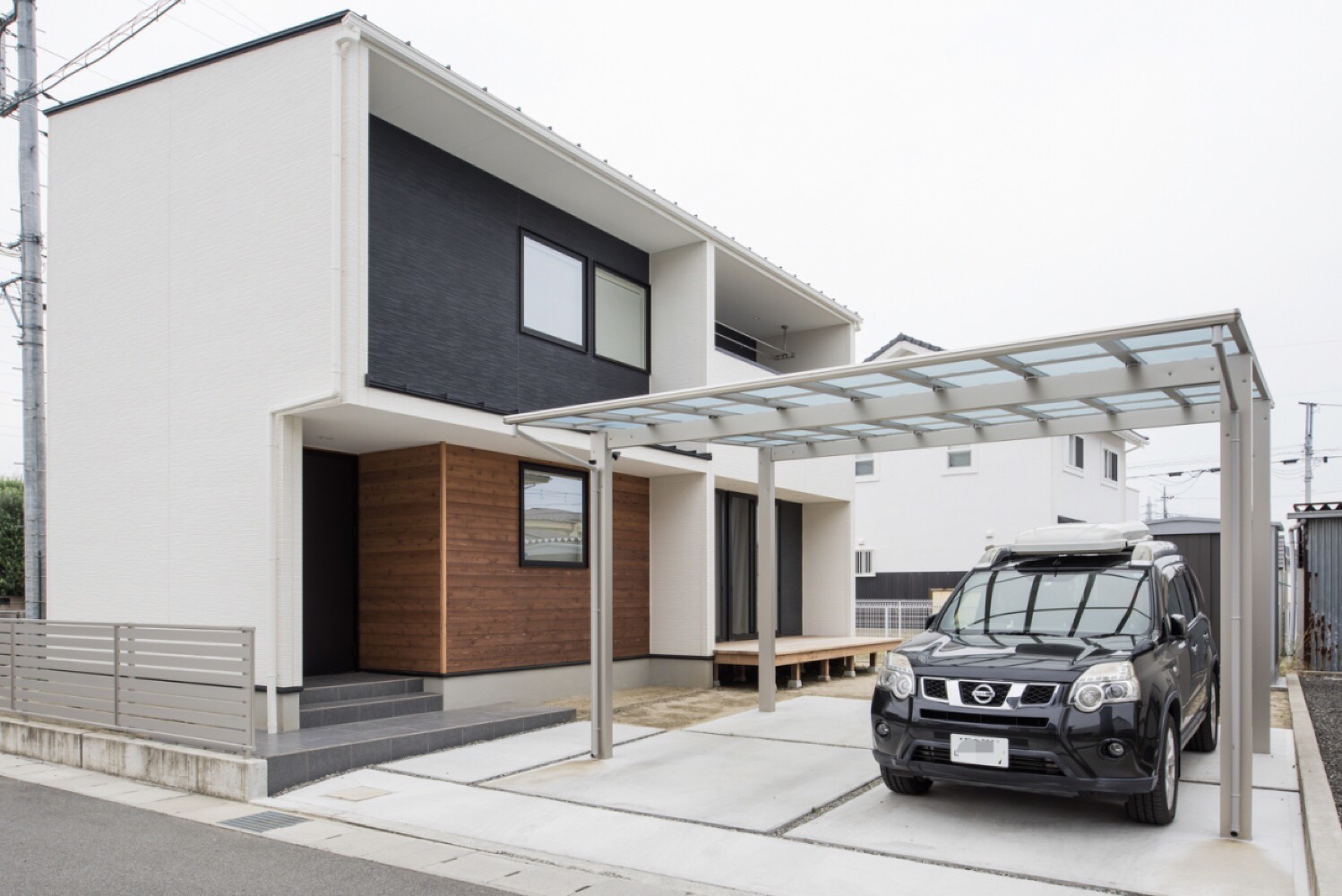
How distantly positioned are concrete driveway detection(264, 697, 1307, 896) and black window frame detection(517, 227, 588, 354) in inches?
191

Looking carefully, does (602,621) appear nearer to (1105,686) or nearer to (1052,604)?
(1052,604)

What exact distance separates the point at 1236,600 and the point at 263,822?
20.9ft

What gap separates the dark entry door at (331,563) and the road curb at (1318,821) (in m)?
9.10

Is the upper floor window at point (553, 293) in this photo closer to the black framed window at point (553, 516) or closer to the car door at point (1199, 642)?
the black framed window at point (553, 516)

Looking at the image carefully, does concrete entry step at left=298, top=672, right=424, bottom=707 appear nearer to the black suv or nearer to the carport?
the carport

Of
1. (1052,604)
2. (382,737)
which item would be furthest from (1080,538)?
(382,737)

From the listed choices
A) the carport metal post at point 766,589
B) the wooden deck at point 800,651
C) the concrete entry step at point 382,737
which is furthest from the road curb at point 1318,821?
the concrete entry step at point 382,737

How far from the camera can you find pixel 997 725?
5965 millimetres

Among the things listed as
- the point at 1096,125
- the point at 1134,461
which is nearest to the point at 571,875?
the point at 1096,125

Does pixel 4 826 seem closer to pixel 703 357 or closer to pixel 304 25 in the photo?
pixel 304 25

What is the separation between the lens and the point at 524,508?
1191 centimetres

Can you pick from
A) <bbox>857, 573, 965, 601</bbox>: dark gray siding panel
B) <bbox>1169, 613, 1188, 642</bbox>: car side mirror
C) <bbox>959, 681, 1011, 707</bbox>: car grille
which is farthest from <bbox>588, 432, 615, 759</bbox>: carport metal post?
<bbox>857, 573, 965, 601</bbox>: dark gray siding panel

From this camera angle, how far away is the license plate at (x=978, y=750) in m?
5.92

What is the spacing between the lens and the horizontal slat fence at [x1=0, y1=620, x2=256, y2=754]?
752 cm
